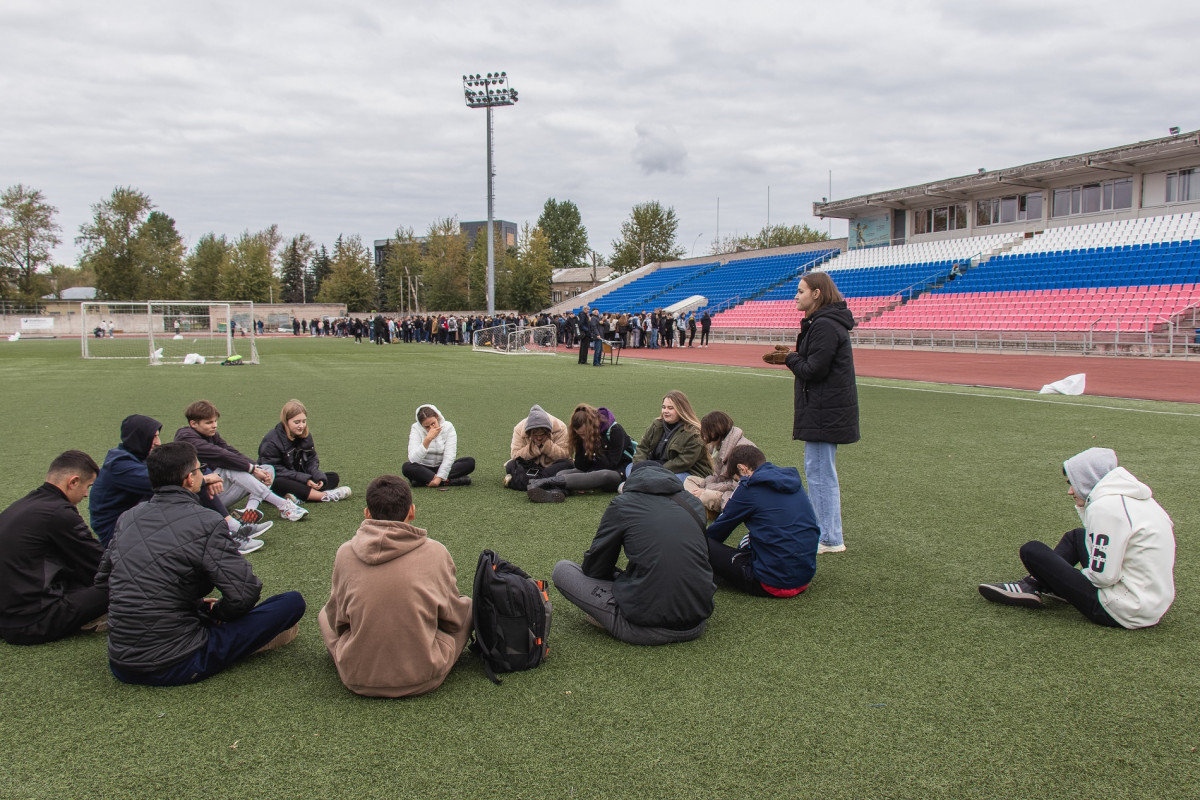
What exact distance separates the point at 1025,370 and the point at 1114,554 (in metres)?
18.2

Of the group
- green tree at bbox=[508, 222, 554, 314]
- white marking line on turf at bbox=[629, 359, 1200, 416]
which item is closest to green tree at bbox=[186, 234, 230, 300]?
green tree at bbox=[508, 222, 554, 314]

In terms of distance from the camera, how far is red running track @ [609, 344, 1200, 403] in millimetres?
15625

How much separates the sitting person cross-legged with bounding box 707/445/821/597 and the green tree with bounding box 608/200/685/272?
72919mm

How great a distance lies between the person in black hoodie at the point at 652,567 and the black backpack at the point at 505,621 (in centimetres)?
50

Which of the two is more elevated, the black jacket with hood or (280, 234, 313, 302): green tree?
(280, 234, 313, 302): green tree

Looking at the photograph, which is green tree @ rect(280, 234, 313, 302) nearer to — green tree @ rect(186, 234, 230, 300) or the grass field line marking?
green tree @ rect(186, 234, 230, 300)

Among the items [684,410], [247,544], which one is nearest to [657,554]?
[684,410]

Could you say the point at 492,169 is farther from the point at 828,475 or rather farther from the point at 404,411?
the point at 828,475

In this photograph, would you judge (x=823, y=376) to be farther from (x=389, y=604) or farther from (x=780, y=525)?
(x=389, y=604)

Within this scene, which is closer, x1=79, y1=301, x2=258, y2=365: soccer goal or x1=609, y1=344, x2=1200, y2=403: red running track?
x1=609, y1=344, x2=1200, y2=403: red running track

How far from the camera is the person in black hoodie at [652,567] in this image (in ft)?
12.8

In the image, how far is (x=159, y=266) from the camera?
73500 millimetres

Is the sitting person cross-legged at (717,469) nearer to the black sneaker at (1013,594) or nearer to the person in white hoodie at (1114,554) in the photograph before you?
the black sneaker at (1013,594)

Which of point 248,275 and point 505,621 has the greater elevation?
point 248,275
